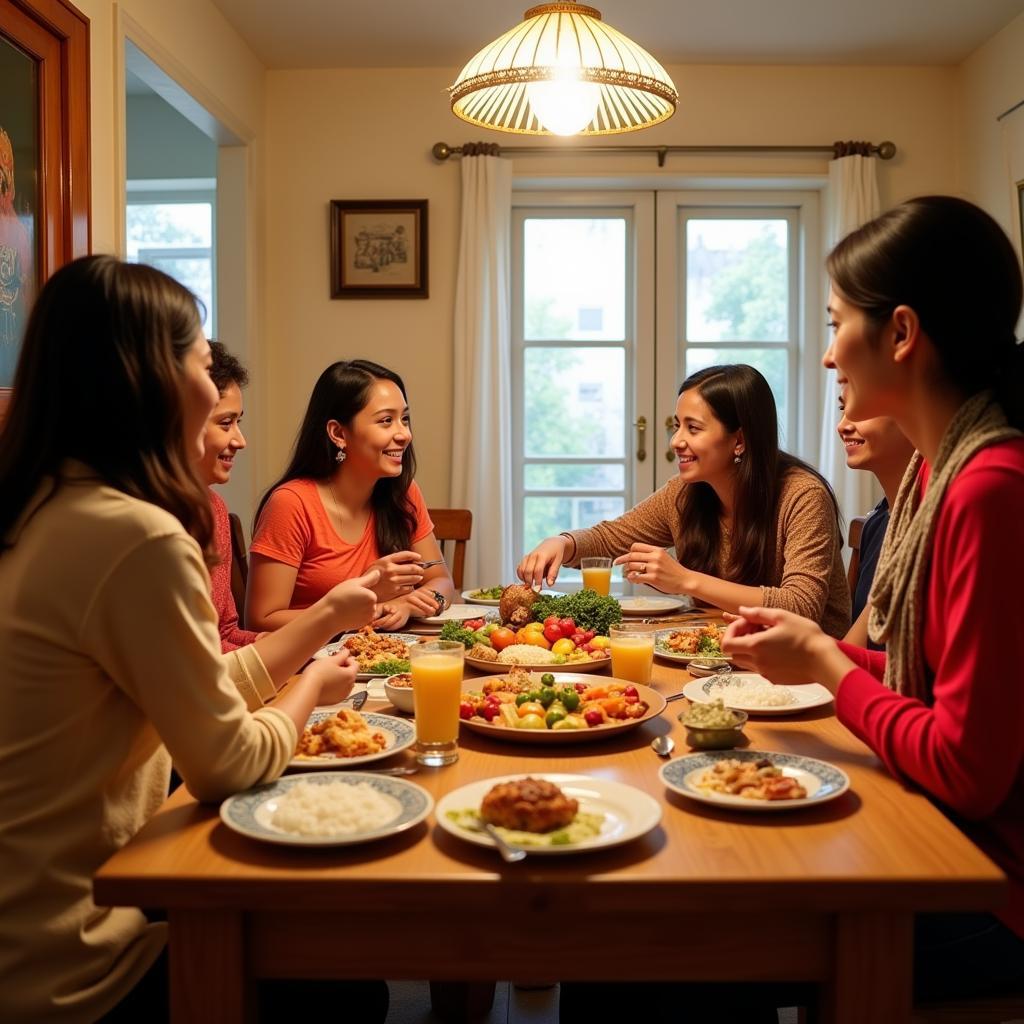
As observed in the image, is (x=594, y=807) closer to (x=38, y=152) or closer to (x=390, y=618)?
(x=390, y=618)

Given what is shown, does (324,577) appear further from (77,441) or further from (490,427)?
(490,427)

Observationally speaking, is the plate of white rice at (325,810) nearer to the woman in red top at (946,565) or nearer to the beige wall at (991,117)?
the woman in red top at (946,565)

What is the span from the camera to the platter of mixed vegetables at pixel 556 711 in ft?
4.71

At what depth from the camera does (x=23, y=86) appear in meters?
2.66

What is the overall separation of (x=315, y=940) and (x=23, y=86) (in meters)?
2.42

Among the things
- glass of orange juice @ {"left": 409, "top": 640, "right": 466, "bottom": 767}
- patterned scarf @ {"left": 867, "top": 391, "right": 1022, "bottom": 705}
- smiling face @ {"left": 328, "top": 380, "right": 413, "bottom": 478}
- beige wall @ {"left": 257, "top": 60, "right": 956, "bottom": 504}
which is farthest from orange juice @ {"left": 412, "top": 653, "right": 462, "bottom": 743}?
beige wall @ {"left": 257, "top": 60, "right": 956, "bottom": 504}

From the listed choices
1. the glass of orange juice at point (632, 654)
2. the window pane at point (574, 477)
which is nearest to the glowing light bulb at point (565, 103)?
the glass of orange juice at point (632, 654)

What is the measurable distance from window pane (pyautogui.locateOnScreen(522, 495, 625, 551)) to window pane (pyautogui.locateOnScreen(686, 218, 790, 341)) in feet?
2.89

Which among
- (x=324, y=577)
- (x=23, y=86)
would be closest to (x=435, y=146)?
(x=23, y=86)

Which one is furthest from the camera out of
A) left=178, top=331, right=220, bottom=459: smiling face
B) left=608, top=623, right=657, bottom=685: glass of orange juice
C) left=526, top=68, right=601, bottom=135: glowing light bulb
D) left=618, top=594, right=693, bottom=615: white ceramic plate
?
left=618, top=594, right=693, bottom=615: white ceramic plate

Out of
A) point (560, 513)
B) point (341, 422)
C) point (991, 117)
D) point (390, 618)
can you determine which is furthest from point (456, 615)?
point (991, 117)

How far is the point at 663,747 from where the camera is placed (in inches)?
55.5

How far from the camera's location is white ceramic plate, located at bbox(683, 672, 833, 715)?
159 centimetres

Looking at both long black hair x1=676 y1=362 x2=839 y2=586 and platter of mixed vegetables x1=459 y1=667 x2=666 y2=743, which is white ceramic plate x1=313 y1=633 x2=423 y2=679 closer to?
platter of mixed vegetables x1=459 y1=667 x2=666 y2=743
